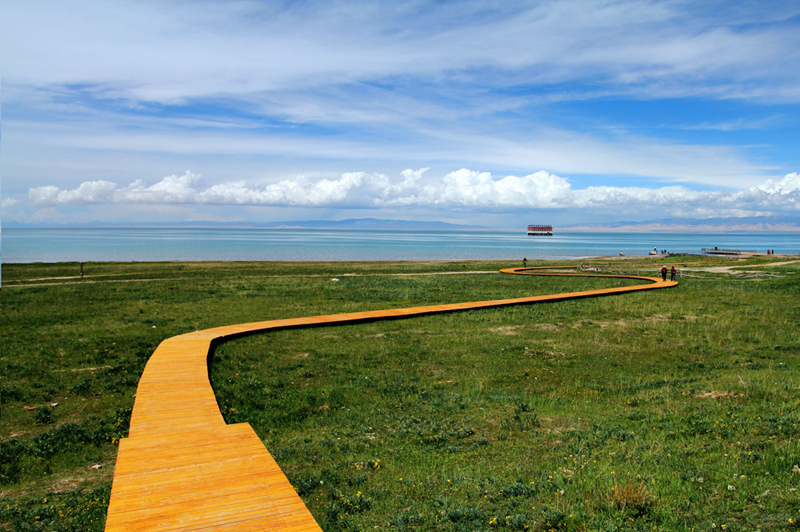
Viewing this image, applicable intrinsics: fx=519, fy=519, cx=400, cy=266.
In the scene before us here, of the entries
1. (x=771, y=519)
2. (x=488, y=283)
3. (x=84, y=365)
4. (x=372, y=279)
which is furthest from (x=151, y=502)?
(x=372, y=279)

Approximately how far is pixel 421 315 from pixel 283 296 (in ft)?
32.3

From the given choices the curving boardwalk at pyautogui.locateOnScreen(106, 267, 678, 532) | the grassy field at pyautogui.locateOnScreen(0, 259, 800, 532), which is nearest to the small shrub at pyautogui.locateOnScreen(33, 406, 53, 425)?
the grassy field at pyautogui.locateOnScreen(0, 259, 800, 532)

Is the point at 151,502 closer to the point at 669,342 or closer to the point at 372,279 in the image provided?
the point at 669,342

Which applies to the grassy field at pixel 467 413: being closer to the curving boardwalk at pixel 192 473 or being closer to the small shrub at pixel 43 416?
the small shrub at pixel 43 416

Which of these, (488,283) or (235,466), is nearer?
(235,466)

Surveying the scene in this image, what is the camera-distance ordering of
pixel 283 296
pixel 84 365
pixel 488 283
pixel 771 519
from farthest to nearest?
pixel 488 283, pixel 283 296, pixel 84 365, pixel 771 519

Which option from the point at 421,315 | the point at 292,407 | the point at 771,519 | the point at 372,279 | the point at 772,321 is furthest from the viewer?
the point at 372,279

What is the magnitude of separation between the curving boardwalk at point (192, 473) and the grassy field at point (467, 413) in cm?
61

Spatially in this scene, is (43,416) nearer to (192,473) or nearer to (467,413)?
(192,473)

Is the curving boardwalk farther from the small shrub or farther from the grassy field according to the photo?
the small shrub

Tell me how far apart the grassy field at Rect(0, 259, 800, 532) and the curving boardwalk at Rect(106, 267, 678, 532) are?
608mm

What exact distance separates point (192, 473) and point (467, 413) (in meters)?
5.35

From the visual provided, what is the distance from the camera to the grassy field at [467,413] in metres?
6.53

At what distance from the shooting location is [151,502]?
6.01 meters
